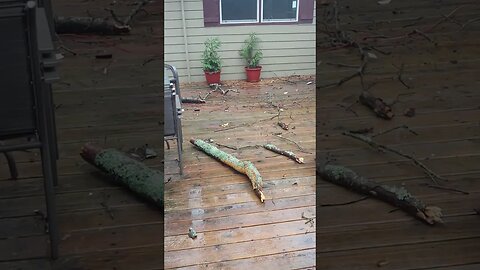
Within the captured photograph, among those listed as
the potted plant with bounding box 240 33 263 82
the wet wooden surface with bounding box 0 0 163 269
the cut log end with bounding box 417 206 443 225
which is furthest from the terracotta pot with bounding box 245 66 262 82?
the cut log end with bounding box 417 206 443 225

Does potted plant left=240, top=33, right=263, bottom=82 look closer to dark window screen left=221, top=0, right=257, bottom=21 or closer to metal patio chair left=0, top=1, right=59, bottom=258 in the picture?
dark window screen left=221, top=0, right=257, bottom=21

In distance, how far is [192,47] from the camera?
157 cm

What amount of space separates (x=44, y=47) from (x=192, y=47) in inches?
14.7

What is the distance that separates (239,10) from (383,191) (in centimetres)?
68

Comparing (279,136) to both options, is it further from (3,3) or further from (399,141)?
(3,3)

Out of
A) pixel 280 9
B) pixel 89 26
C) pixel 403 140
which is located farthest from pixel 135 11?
pixel 403 140

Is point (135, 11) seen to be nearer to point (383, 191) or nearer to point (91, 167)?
point (91, 167)

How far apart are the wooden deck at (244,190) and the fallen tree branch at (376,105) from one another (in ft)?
0.61

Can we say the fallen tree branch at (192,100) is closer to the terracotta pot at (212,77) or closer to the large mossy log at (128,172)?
the terracotta pot at (212,77)

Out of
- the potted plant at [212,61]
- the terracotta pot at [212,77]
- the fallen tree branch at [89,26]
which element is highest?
the fallen tree branch at [89,26]

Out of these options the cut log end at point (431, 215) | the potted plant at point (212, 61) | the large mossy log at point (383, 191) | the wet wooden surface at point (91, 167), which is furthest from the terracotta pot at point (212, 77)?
the cut log end at point (431, 215)

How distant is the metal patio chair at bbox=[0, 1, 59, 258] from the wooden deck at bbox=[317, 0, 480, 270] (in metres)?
0.72

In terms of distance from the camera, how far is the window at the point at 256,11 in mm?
1535

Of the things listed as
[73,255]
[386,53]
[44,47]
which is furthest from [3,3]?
[386,53]
